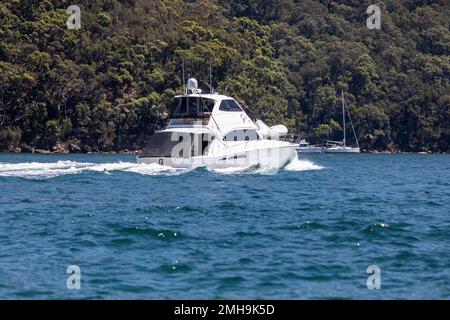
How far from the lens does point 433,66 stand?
146m

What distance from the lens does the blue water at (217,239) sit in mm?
21719

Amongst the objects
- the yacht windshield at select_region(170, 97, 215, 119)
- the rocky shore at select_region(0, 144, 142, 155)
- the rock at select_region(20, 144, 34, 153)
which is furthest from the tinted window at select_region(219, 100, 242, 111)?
the rock at select_region(20, 144, 34, 153)

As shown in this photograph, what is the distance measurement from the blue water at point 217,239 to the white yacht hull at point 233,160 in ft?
24.9

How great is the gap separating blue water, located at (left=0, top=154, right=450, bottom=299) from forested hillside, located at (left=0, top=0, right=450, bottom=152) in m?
59.7

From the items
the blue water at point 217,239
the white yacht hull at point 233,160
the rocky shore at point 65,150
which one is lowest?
the rocky shore at point 65,150

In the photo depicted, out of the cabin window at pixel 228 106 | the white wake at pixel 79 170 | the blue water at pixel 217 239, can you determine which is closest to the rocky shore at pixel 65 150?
the cabin window at pixel 228 106

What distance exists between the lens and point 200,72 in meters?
113

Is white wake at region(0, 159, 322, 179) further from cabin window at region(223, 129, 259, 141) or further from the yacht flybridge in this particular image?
cabin window at region(223, 129, 259, 141)

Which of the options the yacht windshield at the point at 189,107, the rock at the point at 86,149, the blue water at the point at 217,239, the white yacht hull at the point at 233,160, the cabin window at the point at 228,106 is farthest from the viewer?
the rock at the point at 86,149

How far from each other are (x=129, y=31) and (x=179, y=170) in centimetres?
6413

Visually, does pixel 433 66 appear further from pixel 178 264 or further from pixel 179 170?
pixel 178 264

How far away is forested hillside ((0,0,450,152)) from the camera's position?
105188 mm

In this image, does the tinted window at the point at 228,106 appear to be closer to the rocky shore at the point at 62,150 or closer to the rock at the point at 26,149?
the rocky shore at the point at 62,150
